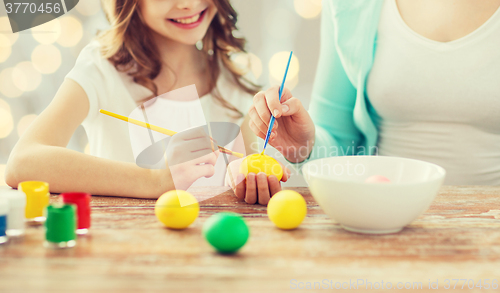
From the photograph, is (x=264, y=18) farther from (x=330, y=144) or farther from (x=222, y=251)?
(x=222, y=251)

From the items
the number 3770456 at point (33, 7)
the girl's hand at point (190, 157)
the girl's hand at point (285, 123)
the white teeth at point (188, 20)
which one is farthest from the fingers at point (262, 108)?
the number 3770456 at point (33, 7)

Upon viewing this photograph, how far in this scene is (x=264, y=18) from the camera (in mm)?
1653

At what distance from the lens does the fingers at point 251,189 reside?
2.17 ft

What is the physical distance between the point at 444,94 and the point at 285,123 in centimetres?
47

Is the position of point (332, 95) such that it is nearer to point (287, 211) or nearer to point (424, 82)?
point (424, 82)

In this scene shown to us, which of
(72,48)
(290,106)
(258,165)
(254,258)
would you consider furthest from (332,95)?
(72,48)

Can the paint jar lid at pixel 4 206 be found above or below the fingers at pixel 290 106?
below

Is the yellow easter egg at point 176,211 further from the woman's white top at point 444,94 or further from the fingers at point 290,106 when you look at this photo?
the woman's white top at point 444,94

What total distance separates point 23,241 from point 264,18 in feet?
4.63

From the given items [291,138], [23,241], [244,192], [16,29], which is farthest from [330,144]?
[16,29]

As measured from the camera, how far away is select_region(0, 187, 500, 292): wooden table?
1.25 ft

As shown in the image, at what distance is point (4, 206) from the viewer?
0.47 metres

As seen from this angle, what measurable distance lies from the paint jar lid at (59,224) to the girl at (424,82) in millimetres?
542

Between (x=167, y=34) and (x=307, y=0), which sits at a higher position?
(x=307, y=0)
